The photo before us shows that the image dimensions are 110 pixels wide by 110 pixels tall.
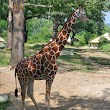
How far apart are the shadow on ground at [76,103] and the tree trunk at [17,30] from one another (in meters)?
6.48

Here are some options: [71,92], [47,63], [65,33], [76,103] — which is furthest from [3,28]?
[47,63]

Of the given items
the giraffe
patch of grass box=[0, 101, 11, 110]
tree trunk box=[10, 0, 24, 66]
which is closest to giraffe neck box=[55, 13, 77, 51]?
the giraffe

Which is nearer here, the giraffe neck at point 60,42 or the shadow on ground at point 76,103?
the giraffe neck at point 60,42

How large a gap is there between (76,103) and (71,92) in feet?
4.98

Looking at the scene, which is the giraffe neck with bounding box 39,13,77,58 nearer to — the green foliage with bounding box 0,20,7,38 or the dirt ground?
the dirt ground

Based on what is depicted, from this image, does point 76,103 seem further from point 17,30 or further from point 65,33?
point 17,30

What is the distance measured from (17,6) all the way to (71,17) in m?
8.64

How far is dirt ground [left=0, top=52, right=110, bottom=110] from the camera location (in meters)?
9.27

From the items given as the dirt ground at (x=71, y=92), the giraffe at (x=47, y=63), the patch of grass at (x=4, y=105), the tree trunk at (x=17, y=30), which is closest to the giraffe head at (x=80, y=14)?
the giraffe at (x=47, y=63)

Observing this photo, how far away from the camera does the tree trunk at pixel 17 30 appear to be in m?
16.2

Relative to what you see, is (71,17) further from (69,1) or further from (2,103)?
(69,1)

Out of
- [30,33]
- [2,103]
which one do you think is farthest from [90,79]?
[30,33]

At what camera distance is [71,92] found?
11.1 metres

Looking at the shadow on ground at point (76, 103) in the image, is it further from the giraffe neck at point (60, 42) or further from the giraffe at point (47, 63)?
the giraffe neck at point (60, 42)
